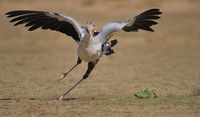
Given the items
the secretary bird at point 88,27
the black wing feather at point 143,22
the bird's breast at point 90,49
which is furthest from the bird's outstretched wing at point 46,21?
the black wing feather at point 143,22

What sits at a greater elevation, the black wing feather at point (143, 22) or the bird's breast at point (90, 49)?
the black wing feather at point (143, 22)

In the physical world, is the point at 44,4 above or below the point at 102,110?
above

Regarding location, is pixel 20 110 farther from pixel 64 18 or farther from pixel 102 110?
pixel 64 18

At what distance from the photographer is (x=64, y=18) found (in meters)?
13.5

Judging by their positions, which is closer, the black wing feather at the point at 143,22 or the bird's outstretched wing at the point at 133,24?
the bird's outstretched wing at the point at 133,24

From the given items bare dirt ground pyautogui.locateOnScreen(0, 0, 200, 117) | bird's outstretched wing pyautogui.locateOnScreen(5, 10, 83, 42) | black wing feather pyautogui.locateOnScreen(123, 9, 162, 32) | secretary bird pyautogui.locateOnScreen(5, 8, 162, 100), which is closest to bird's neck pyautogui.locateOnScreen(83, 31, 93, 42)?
secretary bird pyautogui.locateOnScreen(5, 8, 162, 100)

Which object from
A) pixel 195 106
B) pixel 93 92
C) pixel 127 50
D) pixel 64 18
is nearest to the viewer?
pixel 195 106

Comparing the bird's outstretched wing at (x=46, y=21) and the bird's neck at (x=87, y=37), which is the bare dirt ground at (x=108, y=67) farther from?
the bird's outstretched wing at (x=46, y=21)

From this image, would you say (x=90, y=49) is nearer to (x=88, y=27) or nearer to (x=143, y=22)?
(x=88, y=27)

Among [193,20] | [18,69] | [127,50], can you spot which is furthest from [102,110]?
[193,20]

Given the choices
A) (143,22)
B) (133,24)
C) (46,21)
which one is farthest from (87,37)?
(46,21)

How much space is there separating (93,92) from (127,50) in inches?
454

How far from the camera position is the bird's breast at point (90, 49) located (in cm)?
1306

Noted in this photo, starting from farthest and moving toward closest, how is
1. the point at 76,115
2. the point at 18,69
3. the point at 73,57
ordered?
the point at 73,57
the point at 18,69
the point at 76,115
